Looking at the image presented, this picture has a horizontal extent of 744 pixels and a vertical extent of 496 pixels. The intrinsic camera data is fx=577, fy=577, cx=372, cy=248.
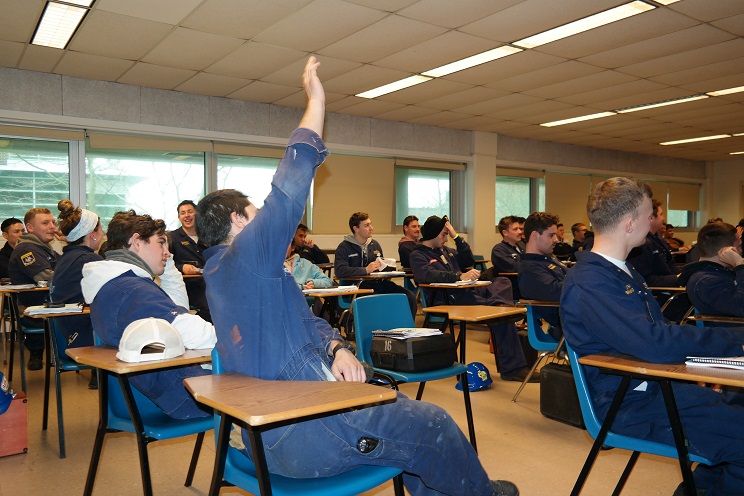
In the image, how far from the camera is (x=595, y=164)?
12.1 meters

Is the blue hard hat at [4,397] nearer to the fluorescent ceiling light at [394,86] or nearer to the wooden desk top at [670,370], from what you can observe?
the wooden desk top at [670,370]

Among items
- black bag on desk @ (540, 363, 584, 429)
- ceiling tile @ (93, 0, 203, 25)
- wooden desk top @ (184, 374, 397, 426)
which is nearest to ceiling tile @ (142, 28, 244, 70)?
ceiling tile @ (93, 0, 203, 25)

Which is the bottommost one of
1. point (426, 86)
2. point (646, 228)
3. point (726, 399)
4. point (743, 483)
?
point (743, 483)

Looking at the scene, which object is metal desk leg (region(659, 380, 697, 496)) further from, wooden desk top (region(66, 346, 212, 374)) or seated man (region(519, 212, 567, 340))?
seated man (region(519, 212, 567, 340))

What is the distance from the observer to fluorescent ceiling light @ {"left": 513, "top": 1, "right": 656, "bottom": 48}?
465 centimetres

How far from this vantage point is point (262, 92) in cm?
725

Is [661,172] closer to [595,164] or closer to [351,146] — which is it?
[595,164]

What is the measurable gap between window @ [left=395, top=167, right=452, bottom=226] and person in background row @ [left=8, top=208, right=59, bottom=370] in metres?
5.48

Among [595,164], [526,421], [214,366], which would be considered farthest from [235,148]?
[595,164]

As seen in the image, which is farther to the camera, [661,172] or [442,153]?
[661,172]

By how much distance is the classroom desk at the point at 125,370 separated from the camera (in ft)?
6.15

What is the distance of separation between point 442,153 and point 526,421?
6.69m

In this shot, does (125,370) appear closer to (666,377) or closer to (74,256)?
(666,377)

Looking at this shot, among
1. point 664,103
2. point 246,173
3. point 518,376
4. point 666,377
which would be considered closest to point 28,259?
point 246,173
